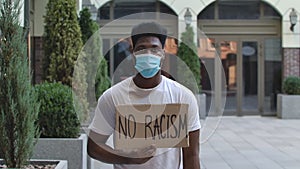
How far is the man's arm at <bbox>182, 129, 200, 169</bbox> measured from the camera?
6.93 ft

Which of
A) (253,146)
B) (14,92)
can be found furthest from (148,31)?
(253,146)

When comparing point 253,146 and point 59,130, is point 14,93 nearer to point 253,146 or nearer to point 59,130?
point 59,130

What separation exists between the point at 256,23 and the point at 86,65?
8.72 metres

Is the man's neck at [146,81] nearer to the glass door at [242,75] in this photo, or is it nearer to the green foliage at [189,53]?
the green foliage at [189,53]

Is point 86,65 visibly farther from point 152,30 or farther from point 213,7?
point 213,7

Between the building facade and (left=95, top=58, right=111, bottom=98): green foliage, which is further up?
the building facade

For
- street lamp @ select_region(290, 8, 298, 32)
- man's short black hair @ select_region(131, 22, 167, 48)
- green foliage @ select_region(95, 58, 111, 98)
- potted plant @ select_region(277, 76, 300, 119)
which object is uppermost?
street lamp @ select_region(290, 8, 298, 32)

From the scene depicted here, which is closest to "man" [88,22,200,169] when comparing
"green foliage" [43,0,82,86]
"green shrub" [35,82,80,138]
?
"green shrub" [35,82,80,138]

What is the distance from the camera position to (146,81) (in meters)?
2.09

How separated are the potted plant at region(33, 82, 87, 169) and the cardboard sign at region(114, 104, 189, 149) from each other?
9.91 feet

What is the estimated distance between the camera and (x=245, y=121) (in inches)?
538

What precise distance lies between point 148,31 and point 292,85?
12286 mm

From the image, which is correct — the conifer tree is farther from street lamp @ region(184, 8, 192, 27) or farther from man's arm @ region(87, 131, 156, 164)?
street lamp @ region(184, 8, 192, 27)

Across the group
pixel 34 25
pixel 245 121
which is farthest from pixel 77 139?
pixel 245 121
